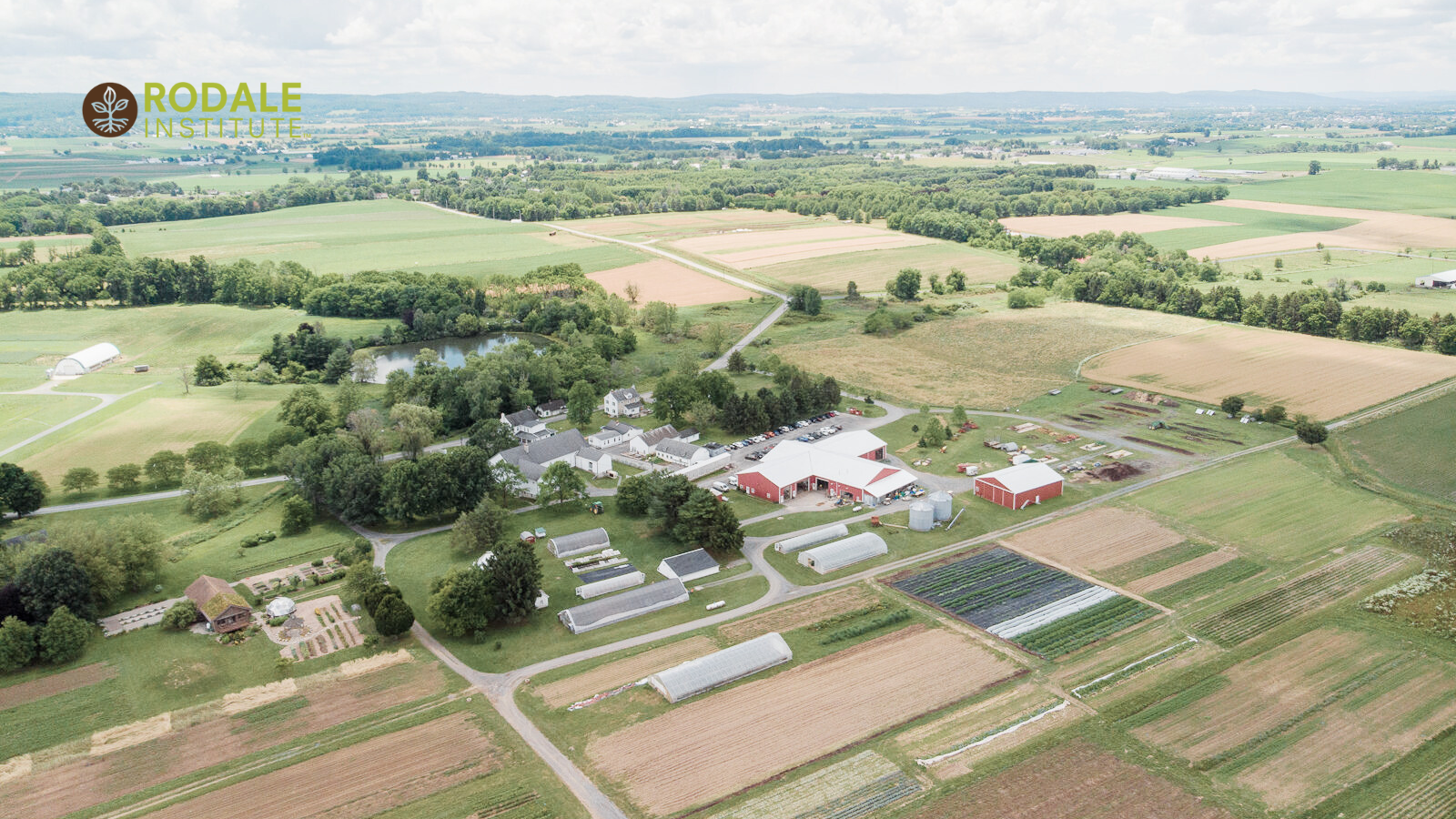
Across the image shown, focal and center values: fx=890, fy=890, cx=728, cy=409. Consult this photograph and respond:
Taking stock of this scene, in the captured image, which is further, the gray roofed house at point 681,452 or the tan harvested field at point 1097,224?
the tan harvested field at point 1097,224

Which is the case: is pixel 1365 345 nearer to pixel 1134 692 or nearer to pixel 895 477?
pixel 895 477

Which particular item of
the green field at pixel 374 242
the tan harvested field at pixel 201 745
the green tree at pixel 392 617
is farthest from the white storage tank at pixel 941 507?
the green field at pixel 374 242

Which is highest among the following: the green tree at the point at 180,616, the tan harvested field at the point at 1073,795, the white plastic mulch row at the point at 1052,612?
the white plastic mulch row at the point at 1052,612

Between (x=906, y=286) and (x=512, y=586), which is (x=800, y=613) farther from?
(x=906, y=286)

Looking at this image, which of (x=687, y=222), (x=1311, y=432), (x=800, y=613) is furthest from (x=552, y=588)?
(x=687, y=222)

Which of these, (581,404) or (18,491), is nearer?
(18,491)

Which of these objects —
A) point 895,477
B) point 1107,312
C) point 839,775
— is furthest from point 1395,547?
point 1107,312

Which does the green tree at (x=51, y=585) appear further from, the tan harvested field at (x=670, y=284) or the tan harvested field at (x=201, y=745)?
the tan harvested field at (x=670, y=284)
